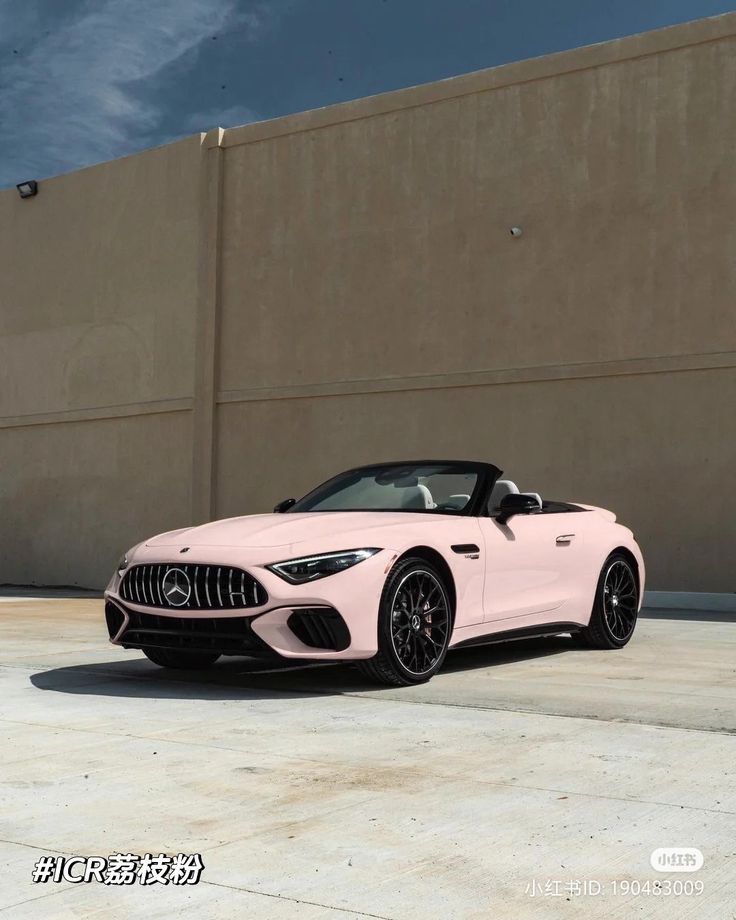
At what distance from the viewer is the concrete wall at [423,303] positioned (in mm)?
14852

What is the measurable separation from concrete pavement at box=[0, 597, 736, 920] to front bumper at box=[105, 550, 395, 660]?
0.28 m

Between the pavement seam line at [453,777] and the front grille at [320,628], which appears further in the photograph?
the front grille at [320,628]

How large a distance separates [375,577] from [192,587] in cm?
99

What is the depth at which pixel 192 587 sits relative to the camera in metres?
6.40

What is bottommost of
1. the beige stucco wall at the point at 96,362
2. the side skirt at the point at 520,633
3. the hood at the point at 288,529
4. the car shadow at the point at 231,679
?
the car shadow at the point at 231,679

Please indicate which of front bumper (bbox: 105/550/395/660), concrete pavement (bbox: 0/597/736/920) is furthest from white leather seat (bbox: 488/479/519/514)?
front bumper (bbox: 105/550/395/660)

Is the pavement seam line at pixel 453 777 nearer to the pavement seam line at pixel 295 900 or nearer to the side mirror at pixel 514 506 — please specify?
the pavement seam line at pixel 295 900

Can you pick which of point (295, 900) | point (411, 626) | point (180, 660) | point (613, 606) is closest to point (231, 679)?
point (180, 660)

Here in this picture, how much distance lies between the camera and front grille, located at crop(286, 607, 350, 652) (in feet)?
20.1

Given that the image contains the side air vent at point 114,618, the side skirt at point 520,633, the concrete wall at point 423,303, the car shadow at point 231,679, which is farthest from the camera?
the concrete wall at point 423,303

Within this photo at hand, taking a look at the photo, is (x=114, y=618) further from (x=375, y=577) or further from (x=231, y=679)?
(x=375, y=577)

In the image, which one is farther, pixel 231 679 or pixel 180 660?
pixel 180 660

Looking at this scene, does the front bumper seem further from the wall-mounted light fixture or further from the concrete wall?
the wall-mounted light fixture

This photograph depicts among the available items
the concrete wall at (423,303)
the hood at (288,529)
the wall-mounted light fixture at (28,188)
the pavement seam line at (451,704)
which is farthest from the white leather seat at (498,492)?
the wall-mounted light fixture at (28,188)
